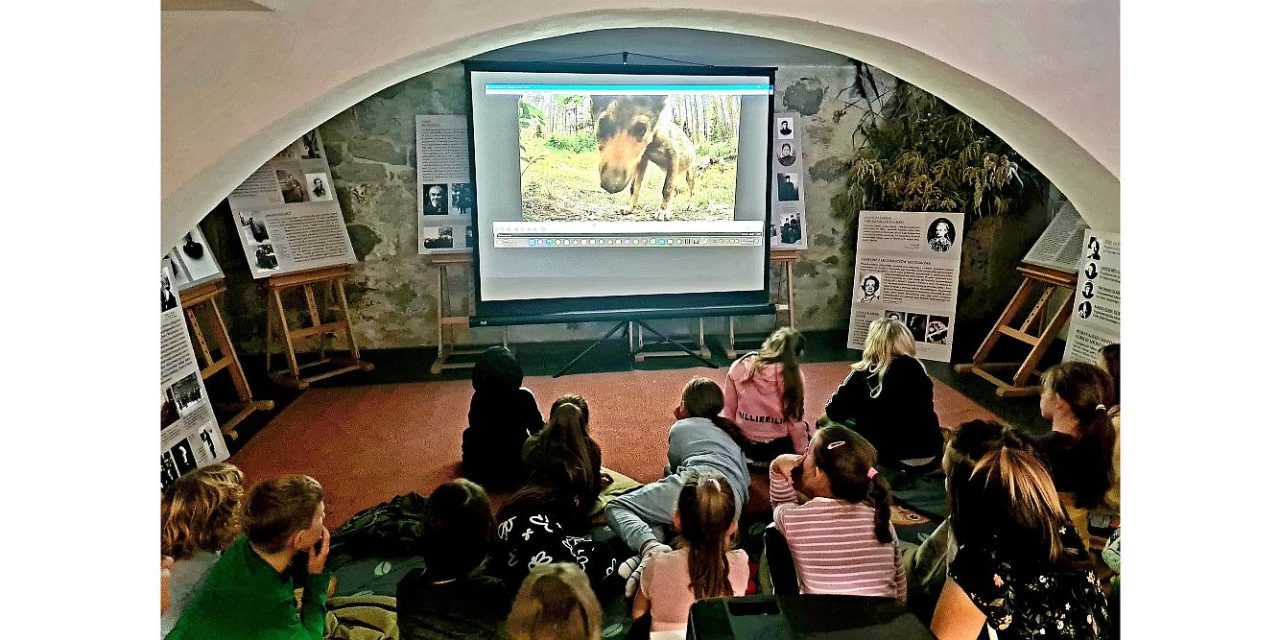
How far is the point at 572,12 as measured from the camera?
1606 mm

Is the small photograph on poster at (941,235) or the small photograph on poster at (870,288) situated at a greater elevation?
the small photograph on poster at (941,235)

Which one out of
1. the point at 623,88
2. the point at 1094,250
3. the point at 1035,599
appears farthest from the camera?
the point at 623,88

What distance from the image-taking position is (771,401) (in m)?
2.98

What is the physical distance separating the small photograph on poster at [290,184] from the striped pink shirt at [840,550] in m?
3.72

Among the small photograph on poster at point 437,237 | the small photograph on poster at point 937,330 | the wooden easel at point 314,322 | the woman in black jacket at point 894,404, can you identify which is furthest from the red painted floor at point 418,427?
the small photograph on poster at point 437,237

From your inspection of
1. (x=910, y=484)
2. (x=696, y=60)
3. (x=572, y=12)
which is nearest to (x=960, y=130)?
(x=696, y=60)

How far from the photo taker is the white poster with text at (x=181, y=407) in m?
2.82

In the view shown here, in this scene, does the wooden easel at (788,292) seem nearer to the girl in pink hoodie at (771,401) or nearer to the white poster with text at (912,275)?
the white poster with text at (912,275)

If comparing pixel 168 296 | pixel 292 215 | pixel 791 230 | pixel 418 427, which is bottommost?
pixel 418 427

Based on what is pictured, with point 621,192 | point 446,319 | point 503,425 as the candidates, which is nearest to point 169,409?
point 503,425

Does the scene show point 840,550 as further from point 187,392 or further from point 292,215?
point 292,215

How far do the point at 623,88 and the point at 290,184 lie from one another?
1907mm
